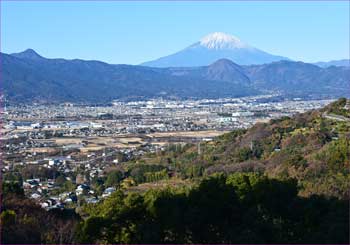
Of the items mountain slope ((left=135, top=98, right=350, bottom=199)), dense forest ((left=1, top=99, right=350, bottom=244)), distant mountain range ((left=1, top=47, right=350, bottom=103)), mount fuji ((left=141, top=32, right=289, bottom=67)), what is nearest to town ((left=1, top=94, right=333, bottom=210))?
mountain slope ((left=135, top=98, right=350, bottom=199))

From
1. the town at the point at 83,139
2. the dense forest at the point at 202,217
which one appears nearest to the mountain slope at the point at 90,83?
the town at the point at 83,139

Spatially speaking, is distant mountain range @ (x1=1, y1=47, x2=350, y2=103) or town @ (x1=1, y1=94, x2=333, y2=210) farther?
distant mountain range @ (x1=1, y1=47, x2=350, y2=103)

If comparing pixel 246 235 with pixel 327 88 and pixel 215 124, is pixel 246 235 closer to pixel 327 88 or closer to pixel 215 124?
pixel 215 124

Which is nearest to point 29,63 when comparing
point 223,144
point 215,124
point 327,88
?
point 327,88

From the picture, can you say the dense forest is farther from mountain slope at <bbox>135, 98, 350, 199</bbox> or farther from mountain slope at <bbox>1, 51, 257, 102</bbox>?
mountain slope at <bbox>1, 51, 257, 102</bbox>

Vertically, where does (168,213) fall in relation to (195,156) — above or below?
above

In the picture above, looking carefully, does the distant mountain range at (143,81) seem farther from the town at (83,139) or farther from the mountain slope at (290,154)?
the mountain slope at (290,154)
